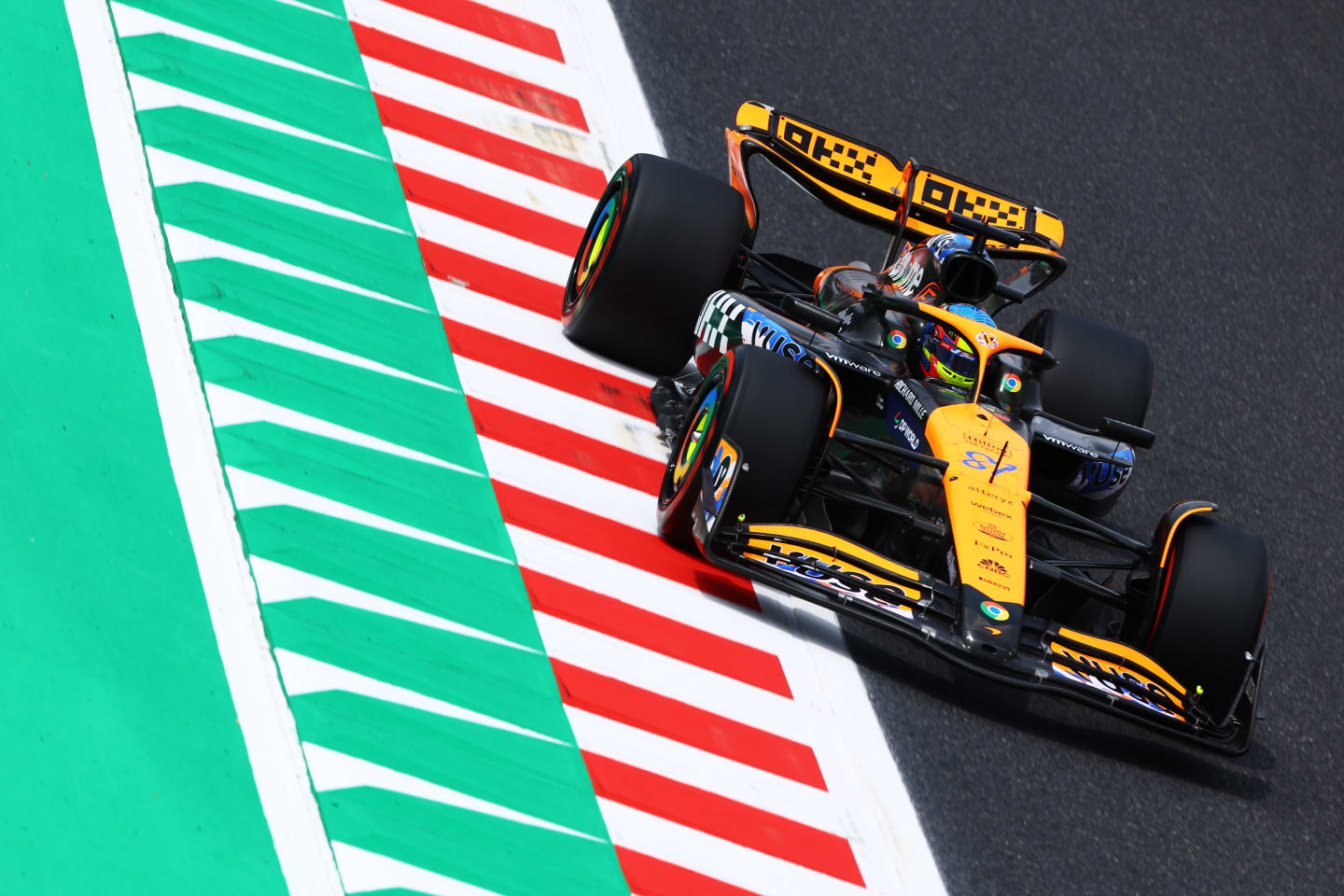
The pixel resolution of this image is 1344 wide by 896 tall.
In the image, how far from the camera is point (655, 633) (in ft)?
21.8

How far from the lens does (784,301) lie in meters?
7.94

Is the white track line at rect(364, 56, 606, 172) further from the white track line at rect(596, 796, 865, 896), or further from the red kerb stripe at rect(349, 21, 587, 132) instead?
the white track line at rect(596, 796, 865, 896)

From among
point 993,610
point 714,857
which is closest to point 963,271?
point 993,610

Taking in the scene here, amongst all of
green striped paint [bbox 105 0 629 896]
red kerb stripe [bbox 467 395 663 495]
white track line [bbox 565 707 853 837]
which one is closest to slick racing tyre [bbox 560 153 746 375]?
red kerb stripe [bbox 467 395 663 495]

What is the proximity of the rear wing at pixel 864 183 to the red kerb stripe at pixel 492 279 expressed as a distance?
1181 millimetres

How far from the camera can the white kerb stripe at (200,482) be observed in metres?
5.27

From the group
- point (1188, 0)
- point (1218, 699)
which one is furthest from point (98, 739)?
point (1188, 0)

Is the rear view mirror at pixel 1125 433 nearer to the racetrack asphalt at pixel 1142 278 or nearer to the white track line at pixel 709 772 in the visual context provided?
the racetrack asphalt at pixel 1142 278

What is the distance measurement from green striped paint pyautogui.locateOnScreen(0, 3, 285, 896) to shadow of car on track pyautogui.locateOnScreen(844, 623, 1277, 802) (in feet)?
9.47

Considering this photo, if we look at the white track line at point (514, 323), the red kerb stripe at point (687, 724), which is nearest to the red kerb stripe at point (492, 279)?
the white track line at point (514, 323)

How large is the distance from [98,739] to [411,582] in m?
1.46

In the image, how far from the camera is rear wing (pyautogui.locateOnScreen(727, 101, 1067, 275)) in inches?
328

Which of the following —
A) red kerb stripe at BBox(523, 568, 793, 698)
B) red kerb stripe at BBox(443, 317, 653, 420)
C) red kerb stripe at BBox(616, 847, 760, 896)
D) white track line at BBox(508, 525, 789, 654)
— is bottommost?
red kerb stripe at BBox(616, 847, 760, 896)

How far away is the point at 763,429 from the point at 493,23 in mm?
5199
